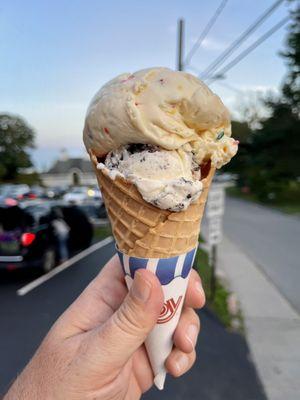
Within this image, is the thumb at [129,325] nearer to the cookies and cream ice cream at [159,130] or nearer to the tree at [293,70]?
the cookies and cream ice cream at [159,130]

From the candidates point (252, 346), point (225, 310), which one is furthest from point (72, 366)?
point (225, 310)

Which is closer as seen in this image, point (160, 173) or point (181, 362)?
point (160, 173)

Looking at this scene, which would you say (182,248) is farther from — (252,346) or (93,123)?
(252,346)

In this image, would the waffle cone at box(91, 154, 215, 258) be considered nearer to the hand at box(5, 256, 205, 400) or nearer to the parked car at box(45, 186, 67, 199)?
the hand at box(5, 256, 205, 400)

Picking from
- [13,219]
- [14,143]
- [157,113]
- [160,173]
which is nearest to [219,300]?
[13,219]

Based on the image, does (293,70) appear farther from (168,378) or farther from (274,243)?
(168,378)
